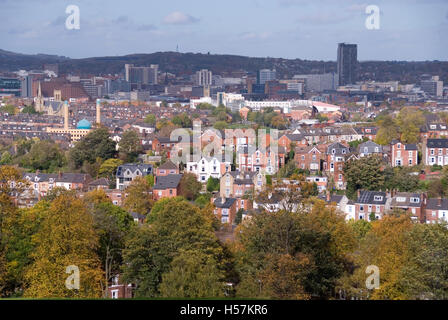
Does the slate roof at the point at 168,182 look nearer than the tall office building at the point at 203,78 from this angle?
Yes

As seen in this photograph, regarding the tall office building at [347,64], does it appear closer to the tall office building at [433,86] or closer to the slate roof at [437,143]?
the tall office building at [433,86]

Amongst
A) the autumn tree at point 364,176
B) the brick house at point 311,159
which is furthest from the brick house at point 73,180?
the autumn tree at point 364,176

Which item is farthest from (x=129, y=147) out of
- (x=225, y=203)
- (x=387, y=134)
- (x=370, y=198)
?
(x=370, y=198)

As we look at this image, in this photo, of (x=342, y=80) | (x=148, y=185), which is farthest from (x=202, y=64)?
(x=148, y=185)

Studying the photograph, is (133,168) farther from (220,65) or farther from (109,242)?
(220,65)

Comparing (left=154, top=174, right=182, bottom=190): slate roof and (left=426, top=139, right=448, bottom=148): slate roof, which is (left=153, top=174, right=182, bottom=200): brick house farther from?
(left=426, top=139, right=448, bottom=148): slate roof

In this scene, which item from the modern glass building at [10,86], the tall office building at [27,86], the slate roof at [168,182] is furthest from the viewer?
the modern glass building at [10,86]
